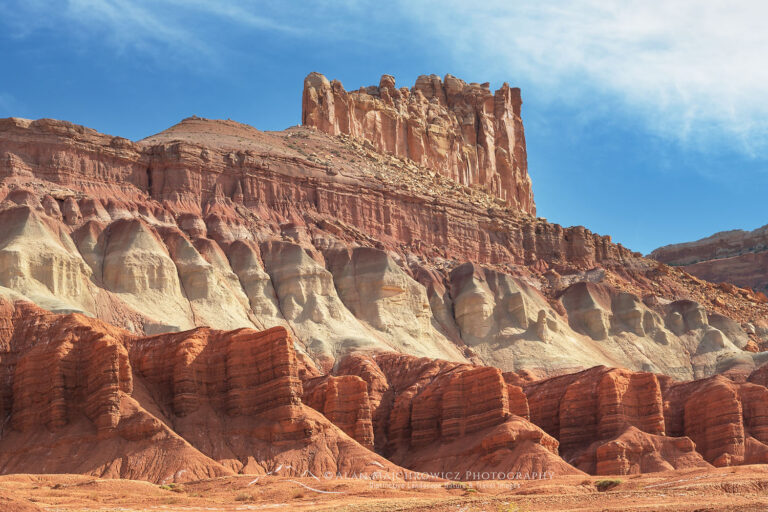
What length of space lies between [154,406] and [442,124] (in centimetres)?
10614

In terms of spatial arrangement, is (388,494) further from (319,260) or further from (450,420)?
(319,260)

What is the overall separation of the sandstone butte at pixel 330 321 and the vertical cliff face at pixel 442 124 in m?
0.62

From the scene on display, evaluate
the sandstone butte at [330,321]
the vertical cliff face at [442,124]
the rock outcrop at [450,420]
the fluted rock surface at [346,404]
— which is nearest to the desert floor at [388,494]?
the sandstone butte at [330,321]

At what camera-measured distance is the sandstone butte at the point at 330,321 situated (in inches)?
2269

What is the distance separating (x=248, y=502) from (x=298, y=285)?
5022 cm

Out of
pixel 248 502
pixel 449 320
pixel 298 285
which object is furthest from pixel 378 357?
pixel 248 502

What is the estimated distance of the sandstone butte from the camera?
5762cm

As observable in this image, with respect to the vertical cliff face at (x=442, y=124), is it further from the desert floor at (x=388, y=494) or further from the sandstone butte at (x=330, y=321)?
the desert floor at (x=388, y=494)

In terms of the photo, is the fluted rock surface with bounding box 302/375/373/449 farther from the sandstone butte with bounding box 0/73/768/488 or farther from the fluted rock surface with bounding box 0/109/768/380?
the fluted rock surface with bounding box 0/109/768/380

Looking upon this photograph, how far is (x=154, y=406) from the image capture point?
58.4 metres

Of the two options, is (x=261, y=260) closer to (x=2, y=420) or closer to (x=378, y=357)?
(x=378, y=357)

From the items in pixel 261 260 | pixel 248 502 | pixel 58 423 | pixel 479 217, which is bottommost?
pixel 248 502

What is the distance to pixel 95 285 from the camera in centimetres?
8319

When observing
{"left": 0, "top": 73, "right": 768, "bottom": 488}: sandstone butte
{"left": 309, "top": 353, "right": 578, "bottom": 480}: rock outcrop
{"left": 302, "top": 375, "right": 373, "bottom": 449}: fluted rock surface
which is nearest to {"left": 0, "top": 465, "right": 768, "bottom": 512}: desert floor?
{"left": 0, "top": 73, "right": 768, "bottom": 488}: sandstone butte
